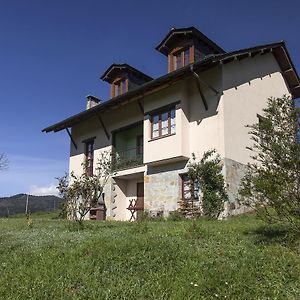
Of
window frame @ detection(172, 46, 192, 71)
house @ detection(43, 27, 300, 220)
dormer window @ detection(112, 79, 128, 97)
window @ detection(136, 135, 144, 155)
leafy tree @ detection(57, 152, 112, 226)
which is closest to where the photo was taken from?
leafy tree @ detection(57, 152, 112, 226)

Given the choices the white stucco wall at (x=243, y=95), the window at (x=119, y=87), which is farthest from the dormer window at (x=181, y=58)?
the window at (x=119, y=87)

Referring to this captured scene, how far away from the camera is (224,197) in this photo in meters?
15.9

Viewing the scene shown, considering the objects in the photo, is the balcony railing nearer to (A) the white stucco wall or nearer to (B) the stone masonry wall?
(B) the stone masonry wall

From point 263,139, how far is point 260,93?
1168 centimetres

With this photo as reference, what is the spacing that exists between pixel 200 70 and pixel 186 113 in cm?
199

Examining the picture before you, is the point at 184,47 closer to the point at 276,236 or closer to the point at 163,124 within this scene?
the point at 163,124

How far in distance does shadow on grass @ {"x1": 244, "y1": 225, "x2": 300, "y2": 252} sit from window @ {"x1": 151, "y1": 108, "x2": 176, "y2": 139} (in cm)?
821

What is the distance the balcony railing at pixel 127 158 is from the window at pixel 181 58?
513 cm

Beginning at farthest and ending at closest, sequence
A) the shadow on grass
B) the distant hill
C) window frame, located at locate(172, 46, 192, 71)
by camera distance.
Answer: the distant hill
window frame, located at locate(172, 46, 192, 71)
the shadow on grass

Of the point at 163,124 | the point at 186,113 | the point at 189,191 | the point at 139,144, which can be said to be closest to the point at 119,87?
the point at 139,144

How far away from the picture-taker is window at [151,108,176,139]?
59.2 ft

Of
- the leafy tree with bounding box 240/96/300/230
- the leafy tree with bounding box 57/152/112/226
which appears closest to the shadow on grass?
the leafy tree with bounding box 240/96/300/230

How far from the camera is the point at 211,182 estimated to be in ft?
53.1

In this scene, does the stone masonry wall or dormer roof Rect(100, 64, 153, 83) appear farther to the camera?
dormer roof Rect(100, 64, 153, 83)
